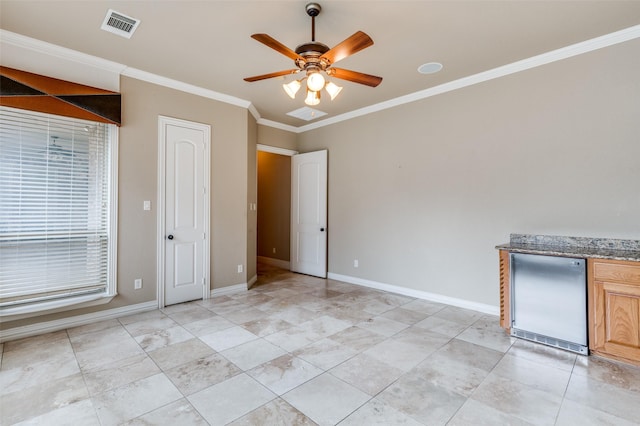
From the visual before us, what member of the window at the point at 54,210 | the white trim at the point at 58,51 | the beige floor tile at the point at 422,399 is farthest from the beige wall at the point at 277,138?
the beige floor tile at the point at 422,399

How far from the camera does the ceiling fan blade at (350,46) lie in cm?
205

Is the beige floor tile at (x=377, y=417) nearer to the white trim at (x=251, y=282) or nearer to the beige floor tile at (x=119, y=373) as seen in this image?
the beige floor tile at (x=119, y=373)

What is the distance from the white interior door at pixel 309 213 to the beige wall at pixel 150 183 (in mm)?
1609

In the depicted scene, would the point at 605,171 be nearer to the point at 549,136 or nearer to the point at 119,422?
the point at 549,136

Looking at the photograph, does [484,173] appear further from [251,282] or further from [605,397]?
[251,282]

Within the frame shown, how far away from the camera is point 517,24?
108 inches

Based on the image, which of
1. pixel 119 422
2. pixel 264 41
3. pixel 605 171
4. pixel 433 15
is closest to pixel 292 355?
pixel 119 422

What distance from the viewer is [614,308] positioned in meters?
Answer: 2.59

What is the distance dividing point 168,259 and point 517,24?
465cm

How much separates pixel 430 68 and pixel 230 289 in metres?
4.10

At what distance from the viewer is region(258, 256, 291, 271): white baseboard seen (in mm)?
6613

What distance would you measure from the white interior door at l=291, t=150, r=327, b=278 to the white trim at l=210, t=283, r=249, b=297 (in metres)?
1.50

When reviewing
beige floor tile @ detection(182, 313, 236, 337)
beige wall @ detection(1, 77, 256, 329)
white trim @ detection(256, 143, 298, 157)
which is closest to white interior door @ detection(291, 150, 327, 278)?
white trim @ detection(256, 143, 298, 157)

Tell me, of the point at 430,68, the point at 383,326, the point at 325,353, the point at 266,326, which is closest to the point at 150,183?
the point at 266,326
